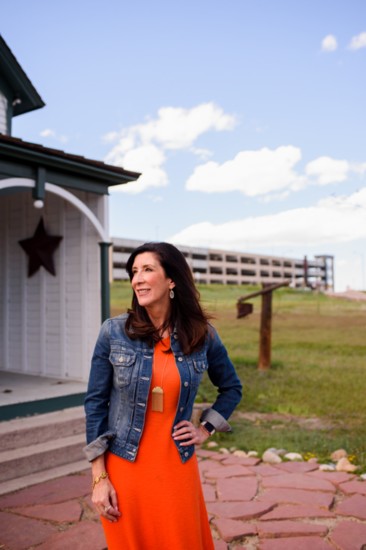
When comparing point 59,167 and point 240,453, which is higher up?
point 59,167

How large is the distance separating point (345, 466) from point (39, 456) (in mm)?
3057

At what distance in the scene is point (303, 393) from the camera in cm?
925

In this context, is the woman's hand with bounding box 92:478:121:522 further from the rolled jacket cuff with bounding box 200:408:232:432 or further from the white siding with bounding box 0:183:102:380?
the white siding with bounding box 0:183:102:380

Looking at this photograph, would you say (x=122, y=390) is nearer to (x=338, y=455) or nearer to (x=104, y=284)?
(x=338, y=455)

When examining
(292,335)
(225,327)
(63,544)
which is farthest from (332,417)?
(225,327)

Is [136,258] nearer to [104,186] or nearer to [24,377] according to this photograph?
[104,186]

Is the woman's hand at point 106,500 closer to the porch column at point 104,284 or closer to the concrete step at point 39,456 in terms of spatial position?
the concrete step at point 39,456

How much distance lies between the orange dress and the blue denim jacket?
36 mm

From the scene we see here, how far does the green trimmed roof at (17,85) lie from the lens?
9.56 meters

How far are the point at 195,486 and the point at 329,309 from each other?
82.0 ft

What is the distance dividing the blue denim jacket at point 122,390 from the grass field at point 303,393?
1.09ft

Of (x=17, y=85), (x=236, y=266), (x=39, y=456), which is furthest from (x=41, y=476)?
(x=236, y=266)

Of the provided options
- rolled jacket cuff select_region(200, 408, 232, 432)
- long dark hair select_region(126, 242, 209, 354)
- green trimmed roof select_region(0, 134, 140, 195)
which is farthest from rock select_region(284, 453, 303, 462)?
green trimmed roof select_region(0, 134, 140, 195)

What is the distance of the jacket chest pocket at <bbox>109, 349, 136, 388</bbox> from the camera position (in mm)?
2215
